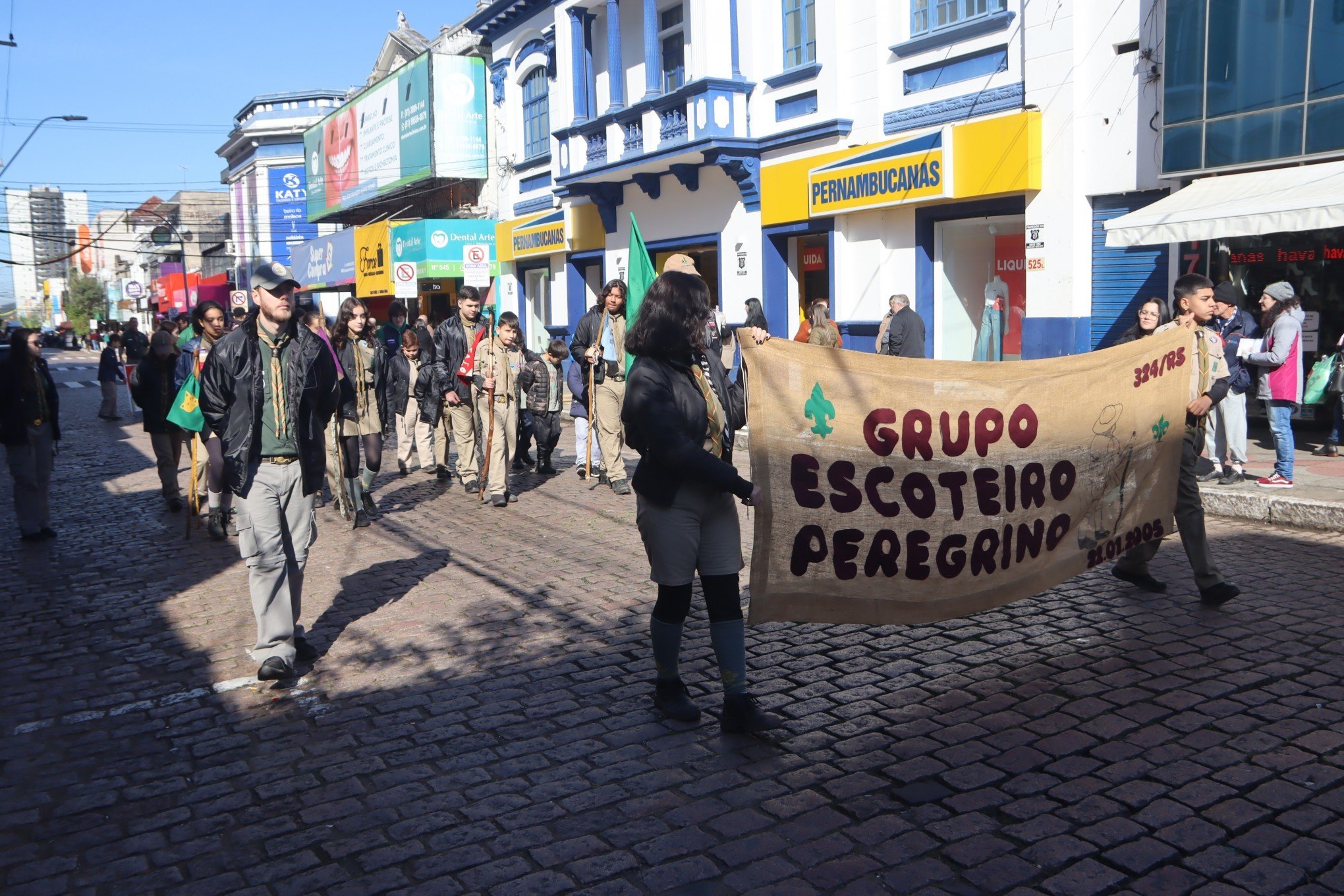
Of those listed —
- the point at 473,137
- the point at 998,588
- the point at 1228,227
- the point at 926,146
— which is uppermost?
the point at 473,137

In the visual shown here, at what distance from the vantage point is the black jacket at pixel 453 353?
10688mm

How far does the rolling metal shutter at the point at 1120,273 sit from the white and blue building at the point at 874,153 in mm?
26

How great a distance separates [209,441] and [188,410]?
1883 mm

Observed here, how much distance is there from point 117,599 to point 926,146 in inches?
441

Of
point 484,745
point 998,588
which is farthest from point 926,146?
point 484,745

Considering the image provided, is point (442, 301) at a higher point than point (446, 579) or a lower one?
higher

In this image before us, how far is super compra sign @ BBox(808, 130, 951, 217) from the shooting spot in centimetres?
1427

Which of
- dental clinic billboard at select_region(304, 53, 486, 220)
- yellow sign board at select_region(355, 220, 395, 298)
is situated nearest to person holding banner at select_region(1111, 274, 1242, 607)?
dental clinic billboard at select_region(304, 53, 486, 220)

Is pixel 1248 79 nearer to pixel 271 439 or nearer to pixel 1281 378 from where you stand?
pixel 1281 378

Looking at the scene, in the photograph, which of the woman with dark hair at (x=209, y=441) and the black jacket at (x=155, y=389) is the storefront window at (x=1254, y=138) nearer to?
the woman with dark hair at (x=209, y=441)

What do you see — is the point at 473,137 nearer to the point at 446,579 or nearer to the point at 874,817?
the point at 446,579

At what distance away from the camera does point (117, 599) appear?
727 centimetres

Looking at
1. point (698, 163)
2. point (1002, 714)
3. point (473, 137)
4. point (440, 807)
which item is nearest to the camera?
point (440, 807)

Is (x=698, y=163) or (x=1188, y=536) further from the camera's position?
(x=698, y=163)
